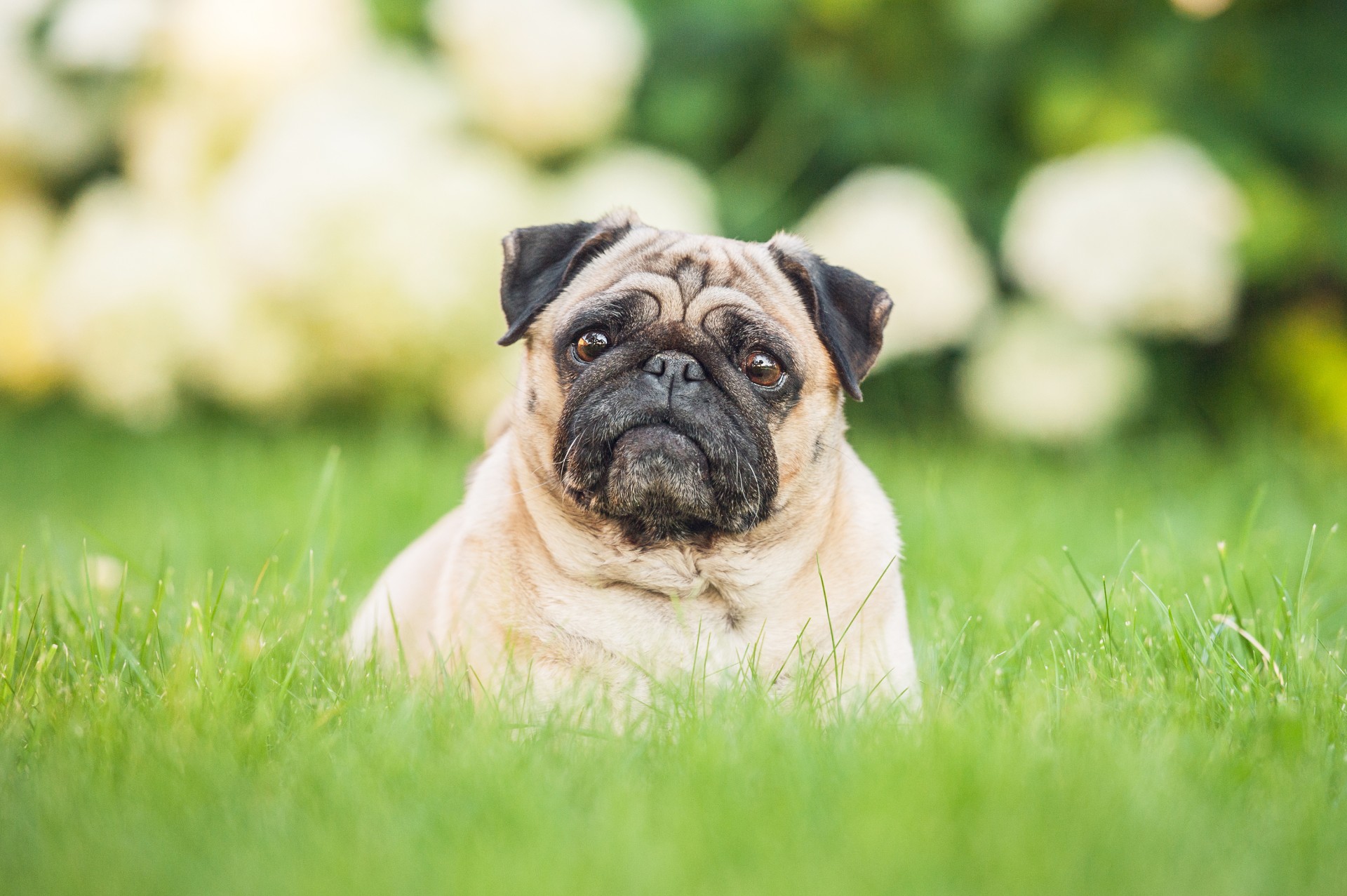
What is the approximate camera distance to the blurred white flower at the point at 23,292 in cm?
687

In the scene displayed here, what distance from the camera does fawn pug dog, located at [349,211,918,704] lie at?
9.94 feet

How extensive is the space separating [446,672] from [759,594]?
893 mm

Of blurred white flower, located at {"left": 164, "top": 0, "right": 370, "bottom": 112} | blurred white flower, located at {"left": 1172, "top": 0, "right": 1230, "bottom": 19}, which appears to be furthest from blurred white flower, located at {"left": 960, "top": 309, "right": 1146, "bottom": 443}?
blurred white flower, located at {"left": 164, "top": 0, "right": 370, "bottom": 112}

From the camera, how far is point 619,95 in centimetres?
625

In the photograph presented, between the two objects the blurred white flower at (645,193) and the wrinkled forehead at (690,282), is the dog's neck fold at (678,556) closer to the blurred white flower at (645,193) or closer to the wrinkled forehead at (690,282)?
the wrinkled forehead at (690,282)

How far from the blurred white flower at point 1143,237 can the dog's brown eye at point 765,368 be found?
3.19 m

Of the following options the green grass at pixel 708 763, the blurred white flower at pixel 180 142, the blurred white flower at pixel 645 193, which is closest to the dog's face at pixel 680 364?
the green grass at pixel 708 763

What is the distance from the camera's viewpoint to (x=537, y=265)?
350cm

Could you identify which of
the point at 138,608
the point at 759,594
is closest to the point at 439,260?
the point at 138,608

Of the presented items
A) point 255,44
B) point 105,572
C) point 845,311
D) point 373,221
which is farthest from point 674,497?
point 255,44

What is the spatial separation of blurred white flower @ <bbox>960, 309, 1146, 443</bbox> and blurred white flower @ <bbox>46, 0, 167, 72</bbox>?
199 inches

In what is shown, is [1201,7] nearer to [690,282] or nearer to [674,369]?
[690,282]

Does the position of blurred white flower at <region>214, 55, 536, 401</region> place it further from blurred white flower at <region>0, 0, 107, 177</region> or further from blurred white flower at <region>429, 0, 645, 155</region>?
blurred white flower at <region>0, 0, 107, 177</region>

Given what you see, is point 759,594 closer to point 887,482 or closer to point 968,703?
point 968,703
